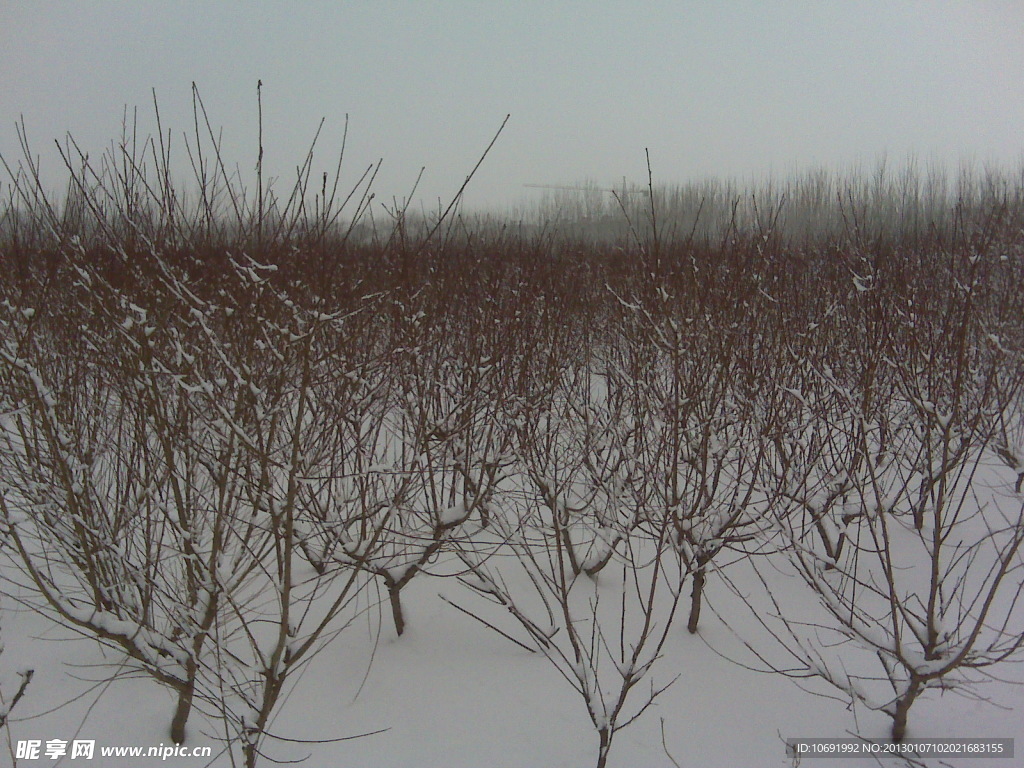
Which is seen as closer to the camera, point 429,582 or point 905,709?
point 905,709

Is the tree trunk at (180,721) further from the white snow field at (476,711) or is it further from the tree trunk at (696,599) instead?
the tree trunk at (696,599)

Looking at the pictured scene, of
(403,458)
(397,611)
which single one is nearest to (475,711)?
(397,611)

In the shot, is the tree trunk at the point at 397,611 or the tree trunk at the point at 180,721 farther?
the tree trunk at the point at 397,611

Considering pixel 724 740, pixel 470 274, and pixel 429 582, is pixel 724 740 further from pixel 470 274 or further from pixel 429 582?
pixel 470 274

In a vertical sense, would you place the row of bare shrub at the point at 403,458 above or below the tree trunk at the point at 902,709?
above

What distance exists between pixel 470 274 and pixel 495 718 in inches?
139

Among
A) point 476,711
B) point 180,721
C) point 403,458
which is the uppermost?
point 403,458

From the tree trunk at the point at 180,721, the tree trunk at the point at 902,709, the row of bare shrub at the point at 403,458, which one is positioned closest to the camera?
the row of bare shrub at the point at 403,458

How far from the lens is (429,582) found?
4.22m

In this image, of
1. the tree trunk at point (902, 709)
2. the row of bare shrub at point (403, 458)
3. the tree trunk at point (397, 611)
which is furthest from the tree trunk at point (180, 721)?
the tree trunk at point (902, 709)

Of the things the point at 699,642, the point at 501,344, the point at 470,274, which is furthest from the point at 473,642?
the point at 470,274

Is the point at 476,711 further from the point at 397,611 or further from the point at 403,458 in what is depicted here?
the point at 403,458

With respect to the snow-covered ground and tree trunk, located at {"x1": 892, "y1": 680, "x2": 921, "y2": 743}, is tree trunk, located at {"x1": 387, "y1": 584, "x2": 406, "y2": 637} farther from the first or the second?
tree trunk, located at {"x1": 892, "y1": 680, "x2": 921, "y2": 743}

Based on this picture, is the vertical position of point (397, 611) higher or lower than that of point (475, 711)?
higher
